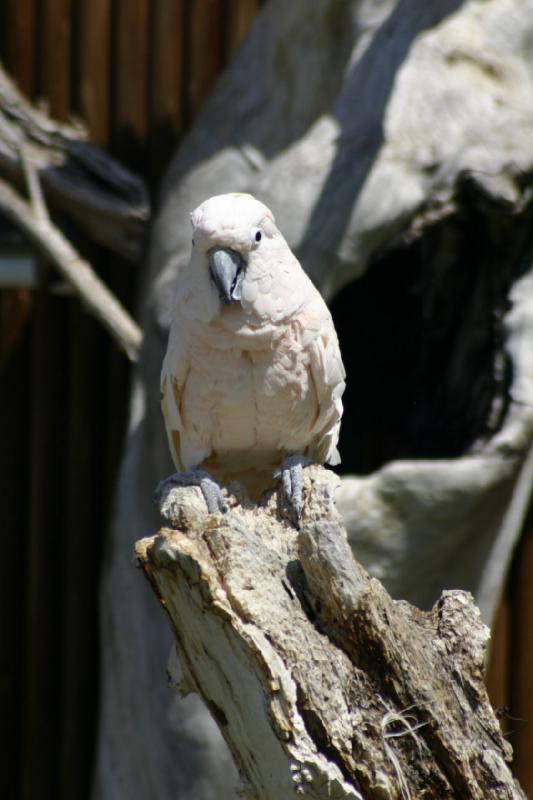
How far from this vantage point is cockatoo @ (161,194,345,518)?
2.49 m

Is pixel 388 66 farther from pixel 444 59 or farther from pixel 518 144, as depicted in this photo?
pixel 518 144

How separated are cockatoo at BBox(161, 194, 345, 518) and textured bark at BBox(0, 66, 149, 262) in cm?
255

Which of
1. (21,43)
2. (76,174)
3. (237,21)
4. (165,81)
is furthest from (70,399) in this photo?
(237,21)

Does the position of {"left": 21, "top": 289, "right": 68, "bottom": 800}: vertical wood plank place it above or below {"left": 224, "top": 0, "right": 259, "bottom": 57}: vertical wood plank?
below

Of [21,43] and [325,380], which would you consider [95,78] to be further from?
[325,380]

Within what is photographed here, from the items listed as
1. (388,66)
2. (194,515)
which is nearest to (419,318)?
(388,66)

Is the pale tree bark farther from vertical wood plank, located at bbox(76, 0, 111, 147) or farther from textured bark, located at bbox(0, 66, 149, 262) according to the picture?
vertical wood plank, located at bbox(76, 0, 111, 147)

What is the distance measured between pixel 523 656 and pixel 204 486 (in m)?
2.72

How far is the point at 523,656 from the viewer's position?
491 centimetres

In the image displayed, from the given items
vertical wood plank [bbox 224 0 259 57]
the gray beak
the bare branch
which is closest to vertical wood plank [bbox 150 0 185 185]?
vertical wood plank [bbox 224 0 259 57]

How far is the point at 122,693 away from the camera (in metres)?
4.75

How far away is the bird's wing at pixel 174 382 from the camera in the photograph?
2.68m

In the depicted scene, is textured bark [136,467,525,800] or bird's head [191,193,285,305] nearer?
textured bark [136,467,525,800]

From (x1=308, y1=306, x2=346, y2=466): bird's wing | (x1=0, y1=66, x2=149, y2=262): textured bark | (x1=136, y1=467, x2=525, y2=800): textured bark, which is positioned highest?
(x1=0, y1=66, x2=149, y2=262): textured bark
